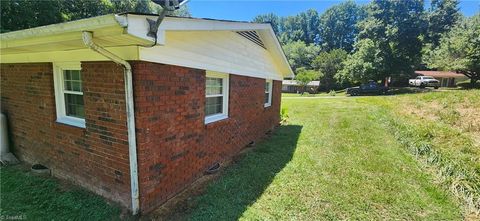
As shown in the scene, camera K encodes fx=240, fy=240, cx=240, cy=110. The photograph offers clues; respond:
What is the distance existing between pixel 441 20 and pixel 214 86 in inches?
1417

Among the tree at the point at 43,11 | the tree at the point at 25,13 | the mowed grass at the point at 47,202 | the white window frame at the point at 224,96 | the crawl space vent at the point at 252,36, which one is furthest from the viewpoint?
the tree at the point at 43,11

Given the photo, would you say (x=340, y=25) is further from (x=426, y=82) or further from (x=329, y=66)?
(x=426, y=82)

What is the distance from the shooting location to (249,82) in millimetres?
7137

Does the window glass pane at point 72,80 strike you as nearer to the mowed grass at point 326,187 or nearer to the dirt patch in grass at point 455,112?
the mowed grass at point 326,187

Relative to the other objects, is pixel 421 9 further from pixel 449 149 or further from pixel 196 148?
pixel 196 148

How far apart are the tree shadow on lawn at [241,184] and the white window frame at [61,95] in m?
2.49

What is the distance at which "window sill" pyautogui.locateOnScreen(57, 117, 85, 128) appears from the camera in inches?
165

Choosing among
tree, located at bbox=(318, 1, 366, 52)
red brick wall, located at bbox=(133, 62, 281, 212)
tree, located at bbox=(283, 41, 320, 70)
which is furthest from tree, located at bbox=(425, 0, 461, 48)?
red brick wall, located at bbox=(133, 62, 281, 212)

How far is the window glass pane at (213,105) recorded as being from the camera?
17.6 feet

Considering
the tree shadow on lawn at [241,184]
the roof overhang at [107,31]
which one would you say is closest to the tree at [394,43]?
the tree shadow on lawn at [241,184]

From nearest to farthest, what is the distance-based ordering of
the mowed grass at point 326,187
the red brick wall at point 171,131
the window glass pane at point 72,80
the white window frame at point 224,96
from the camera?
the red brick wall at point 171,131, the mowed grass at point 326,187, the window glass pane at point 72,80, the white window frame at point 224,96

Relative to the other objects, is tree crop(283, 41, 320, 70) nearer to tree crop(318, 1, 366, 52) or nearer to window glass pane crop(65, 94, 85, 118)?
tree crop(318, 1, 366, 52)

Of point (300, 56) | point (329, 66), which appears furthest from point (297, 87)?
point (300, 56)

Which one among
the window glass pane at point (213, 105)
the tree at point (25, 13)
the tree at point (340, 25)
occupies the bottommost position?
the window glass pane at point (213, 105)
